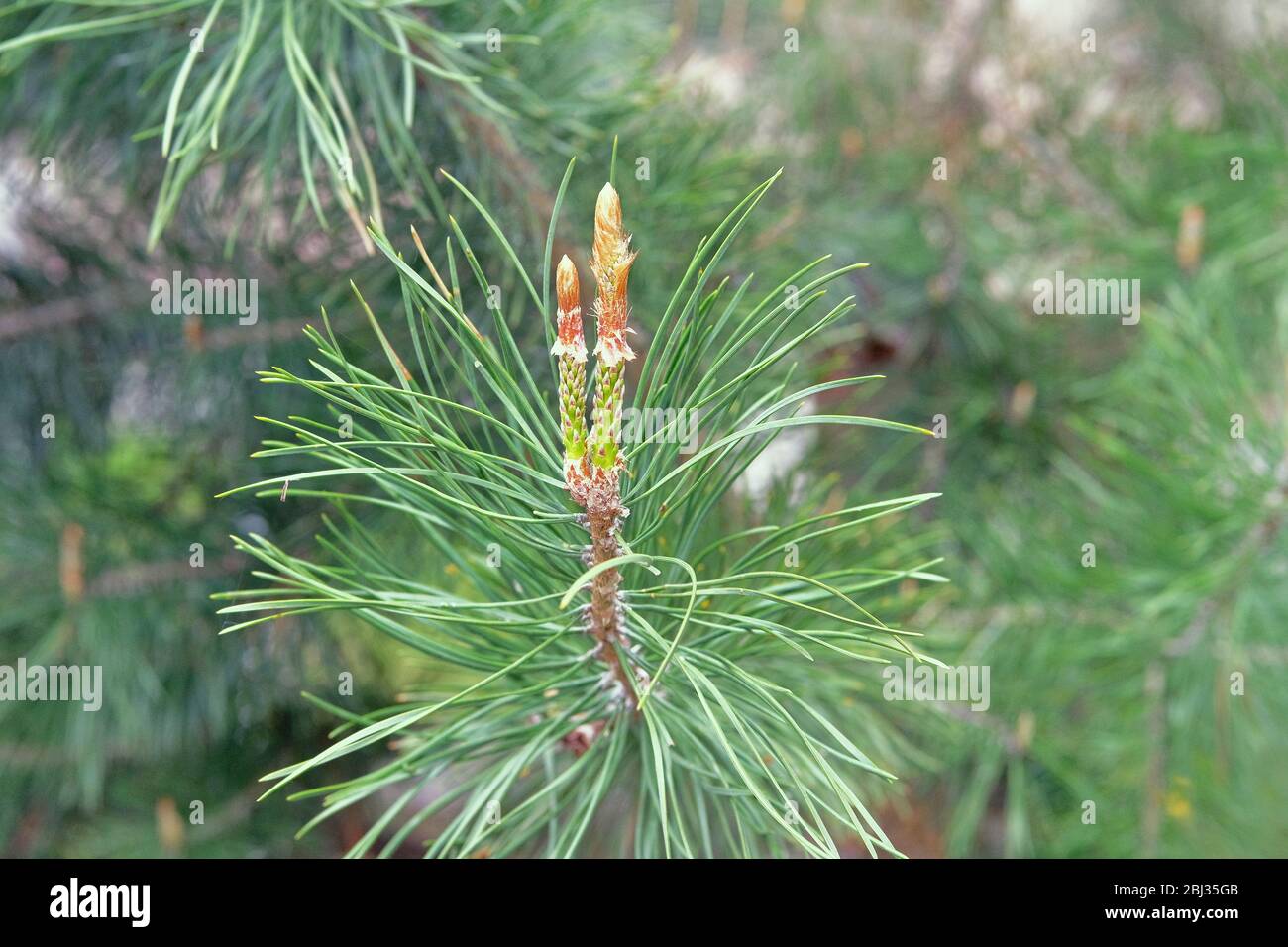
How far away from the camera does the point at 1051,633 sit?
0.44 m

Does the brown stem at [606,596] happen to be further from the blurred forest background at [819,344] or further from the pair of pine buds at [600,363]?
the blurred forest background at [819,344]

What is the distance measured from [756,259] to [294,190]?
0.18 metres

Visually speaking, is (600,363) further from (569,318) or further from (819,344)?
(819,344)

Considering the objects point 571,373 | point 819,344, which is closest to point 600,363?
point 571,373

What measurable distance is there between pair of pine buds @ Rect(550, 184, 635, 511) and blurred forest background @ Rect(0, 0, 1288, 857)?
9 centimetres

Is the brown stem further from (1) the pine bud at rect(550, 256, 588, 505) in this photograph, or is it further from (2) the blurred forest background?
(2) the blurred forest background

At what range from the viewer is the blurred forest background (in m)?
0.32

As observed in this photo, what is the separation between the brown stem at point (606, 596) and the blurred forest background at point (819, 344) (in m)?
0.11

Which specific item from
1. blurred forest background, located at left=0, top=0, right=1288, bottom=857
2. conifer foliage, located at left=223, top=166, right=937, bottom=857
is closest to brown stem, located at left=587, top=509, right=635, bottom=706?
conifer foliage, located at left=223, top=166, right=937, bottom=857

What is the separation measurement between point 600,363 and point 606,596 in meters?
0.06

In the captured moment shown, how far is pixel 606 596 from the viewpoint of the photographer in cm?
21

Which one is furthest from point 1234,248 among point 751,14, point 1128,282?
point 751,14

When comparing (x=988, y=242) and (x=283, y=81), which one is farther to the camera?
(x=988, y=242)
